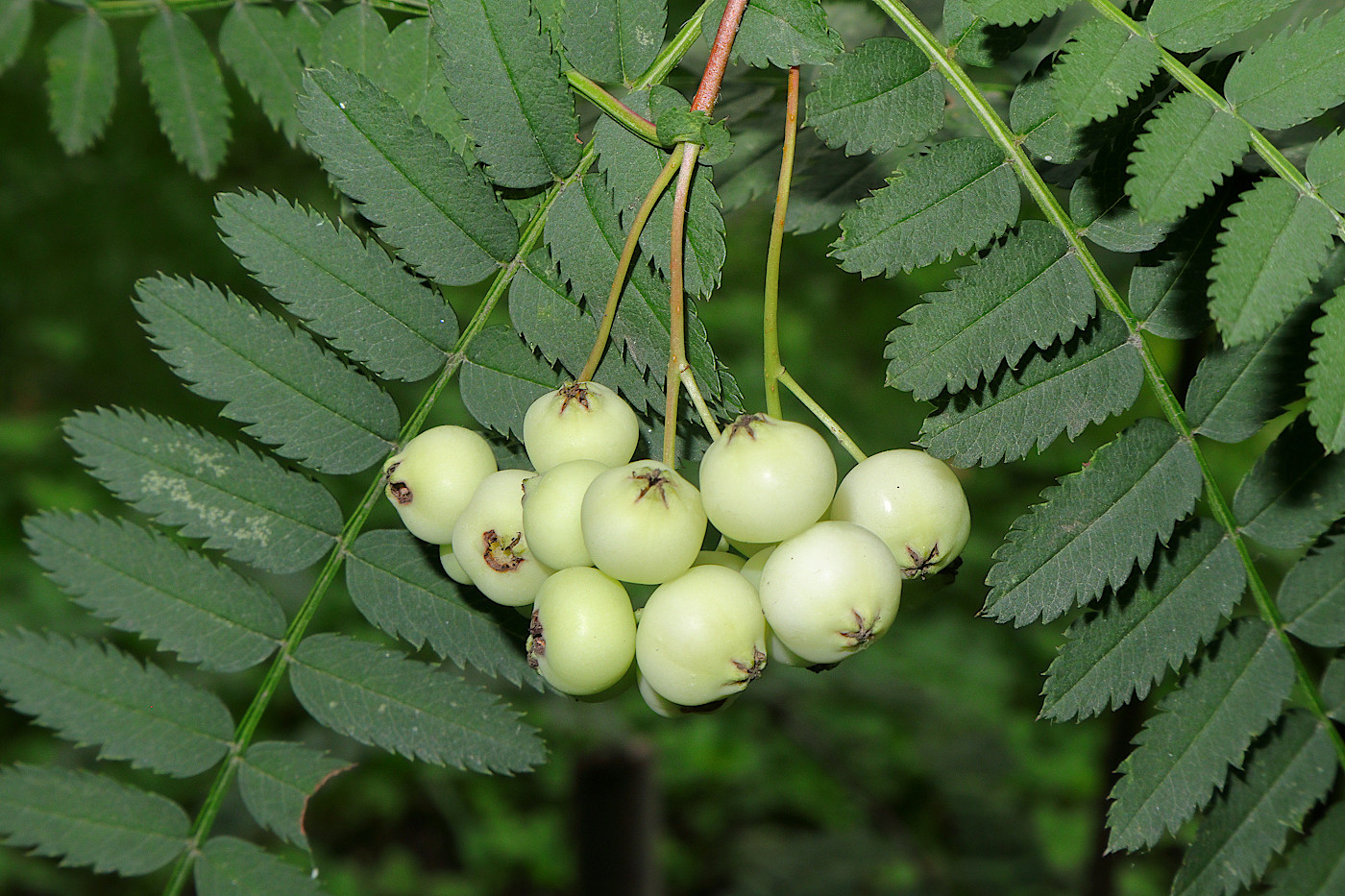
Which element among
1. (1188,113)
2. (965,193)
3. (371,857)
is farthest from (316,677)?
A: (371,857)

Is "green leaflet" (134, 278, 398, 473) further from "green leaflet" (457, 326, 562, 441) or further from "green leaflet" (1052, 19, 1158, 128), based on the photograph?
"green leaflet" (1052, 19, 1158, 128)

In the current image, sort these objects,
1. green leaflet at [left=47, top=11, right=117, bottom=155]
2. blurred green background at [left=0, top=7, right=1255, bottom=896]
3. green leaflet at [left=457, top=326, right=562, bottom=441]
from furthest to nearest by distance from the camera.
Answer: blurred green background at [left=0, top=7, right=1255, bottom=896] → green leaflet at [left=47, top=11, right=117, bottom=155] → green leaflet at [left=457, top=326, right=562, bottom=441]

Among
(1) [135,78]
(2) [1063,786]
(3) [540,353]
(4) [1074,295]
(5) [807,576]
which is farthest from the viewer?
(1) [135,78]

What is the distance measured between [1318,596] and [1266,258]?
1.52ft

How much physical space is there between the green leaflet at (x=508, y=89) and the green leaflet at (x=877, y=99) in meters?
0.27

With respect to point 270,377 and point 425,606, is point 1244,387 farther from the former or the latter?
point 270,377

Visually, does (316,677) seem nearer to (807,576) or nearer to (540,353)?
(540,353)

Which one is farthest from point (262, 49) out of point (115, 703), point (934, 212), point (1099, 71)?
point (1099, 71)

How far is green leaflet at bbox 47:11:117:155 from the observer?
5.34ft

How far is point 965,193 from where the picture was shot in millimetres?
1047

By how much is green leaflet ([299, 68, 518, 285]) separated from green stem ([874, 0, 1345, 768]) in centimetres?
49

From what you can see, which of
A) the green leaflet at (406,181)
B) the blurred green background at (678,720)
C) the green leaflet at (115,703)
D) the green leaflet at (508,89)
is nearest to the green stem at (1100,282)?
the green leaflet at (508,89)

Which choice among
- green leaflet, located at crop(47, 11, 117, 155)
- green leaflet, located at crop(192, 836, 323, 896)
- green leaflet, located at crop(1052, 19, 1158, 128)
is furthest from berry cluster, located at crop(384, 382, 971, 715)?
green leaflet, located at crop(47, 11, 117, 155)

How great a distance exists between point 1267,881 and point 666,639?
0.83 m
